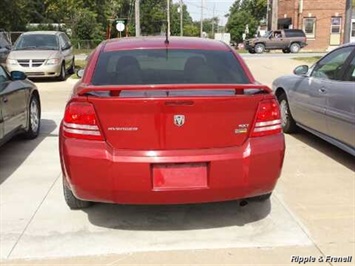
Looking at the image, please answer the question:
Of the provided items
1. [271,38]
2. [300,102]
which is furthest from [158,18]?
[300,102]

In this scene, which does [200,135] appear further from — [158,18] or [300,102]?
[158,18]

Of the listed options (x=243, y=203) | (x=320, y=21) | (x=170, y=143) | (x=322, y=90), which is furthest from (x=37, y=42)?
(x=320, y=21)

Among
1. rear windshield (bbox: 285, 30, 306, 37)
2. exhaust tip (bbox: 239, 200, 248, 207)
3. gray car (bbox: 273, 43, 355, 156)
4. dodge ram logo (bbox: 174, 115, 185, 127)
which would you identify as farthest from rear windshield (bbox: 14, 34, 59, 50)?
Result: rear windshield (bbox: 285, 30, 306, 37)

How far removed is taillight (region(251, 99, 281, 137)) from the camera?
394 cm

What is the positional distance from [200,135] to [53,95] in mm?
9814

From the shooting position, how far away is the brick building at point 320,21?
4409 centimetres

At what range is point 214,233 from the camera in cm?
417

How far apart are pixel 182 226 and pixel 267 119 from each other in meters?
1.18

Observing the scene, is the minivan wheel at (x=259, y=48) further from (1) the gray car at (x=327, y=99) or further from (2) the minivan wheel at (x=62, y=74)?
(1) the gray car at (x=327, y=99)

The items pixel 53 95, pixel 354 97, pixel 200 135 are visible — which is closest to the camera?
pixel 200 135

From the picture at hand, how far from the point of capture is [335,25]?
4475cm

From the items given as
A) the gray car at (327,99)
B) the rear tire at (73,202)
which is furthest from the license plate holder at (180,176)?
the gray car at (327,99)

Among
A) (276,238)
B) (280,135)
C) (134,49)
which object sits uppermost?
(134,49)

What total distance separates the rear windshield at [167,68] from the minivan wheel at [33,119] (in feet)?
10.5
